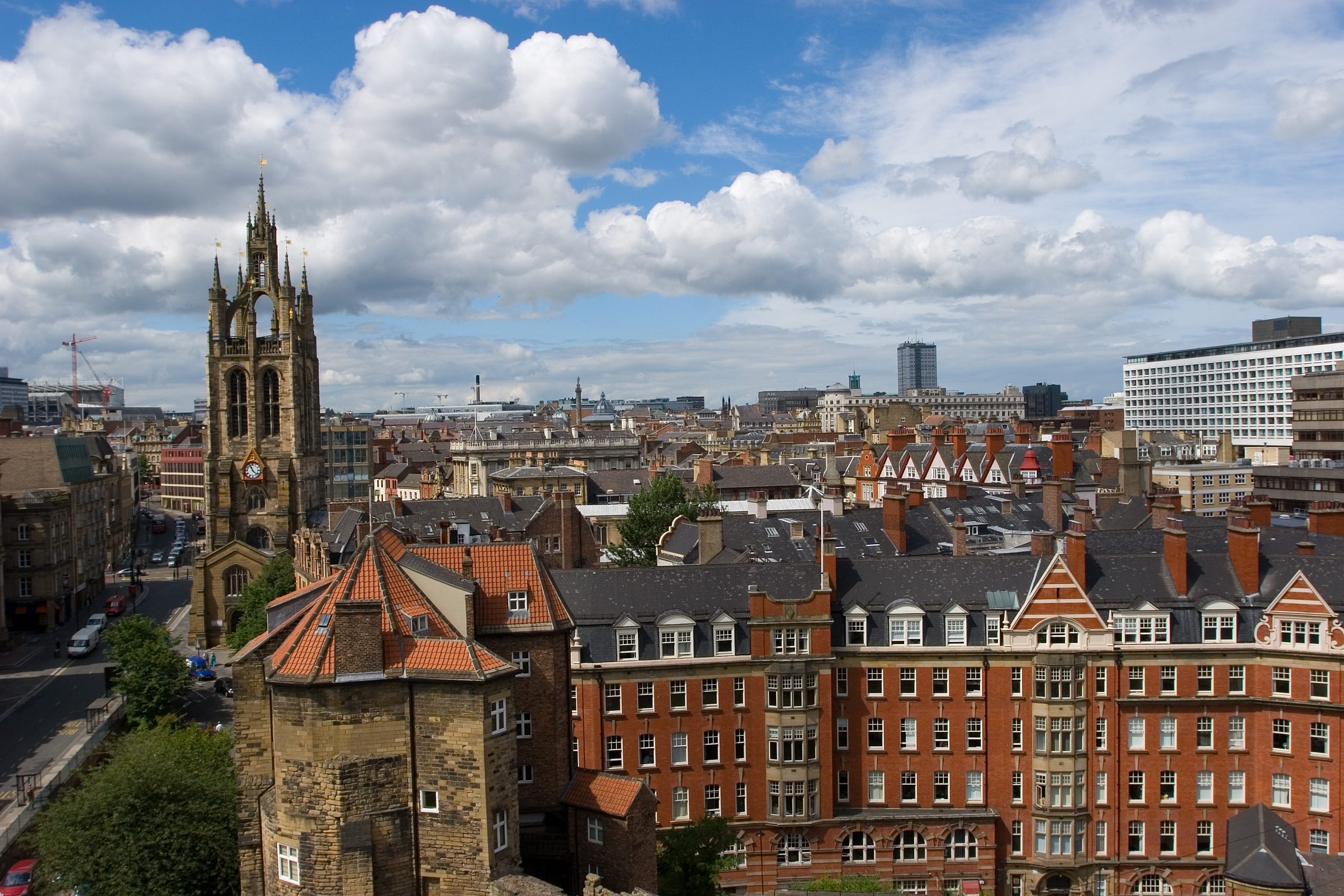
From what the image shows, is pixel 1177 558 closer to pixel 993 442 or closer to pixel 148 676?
pixel 993 442

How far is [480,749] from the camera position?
32.1m

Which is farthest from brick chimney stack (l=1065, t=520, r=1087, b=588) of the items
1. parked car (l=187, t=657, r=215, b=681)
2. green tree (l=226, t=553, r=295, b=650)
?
parked car (l=187, t=657, r=215, b=681)

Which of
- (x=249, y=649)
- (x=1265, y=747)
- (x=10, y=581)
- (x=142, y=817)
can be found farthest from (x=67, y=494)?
(x=1265, y=747)

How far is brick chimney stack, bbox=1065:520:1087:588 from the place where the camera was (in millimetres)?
Answer: 50531

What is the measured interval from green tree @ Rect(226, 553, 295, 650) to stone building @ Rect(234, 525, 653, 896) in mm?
40549

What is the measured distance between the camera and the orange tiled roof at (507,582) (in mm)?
38250

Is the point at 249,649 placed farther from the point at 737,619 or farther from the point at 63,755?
the point at 63,755

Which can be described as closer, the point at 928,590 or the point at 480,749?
the point at 480,749

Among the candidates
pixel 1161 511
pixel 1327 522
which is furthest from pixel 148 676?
pixel 1327 522

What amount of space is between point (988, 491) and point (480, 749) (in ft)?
221

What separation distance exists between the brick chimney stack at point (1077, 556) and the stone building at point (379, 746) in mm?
25477

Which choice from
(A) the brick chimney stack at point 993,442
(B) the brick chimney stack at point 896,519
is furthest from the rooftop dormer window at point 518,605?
(A) the brick chimney stack at point 993,442

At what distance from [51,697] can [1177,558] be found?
6637cm

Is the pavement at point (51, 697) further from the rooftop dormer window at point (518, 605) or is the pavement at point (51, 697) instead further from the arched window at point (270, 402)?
the rooftop dormer window at point (518, 605)
